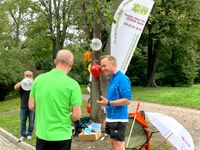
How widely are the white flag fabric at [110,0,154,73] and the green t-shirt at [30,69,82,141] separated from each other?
468 cm

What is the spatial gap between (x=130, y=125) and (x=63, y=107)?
3149 millimetres

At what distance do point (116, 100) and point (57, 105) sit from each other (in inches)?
57.9

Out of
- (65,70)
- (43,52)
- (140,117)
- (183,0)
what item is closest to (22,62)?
(43,52)

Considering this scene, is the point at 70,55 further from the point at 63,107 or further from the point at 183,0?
the point at 183,0

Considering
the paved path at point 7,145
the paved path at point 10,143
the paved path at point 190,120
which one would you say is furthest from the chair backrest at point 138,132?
the paved path at point 7,145

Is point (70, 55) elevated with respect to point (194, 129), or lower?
elevated

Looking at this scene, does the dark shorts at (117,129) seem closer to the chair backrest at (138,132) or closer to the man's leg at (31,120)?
the chair backrest at (138,132)

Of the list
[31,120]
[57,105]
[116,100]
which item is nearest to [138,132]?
[116,100]

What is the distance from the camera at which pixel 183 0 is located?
26.9 m

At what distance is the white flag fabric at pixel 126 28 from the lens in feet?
29.4

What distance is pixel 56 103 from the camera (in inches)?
169

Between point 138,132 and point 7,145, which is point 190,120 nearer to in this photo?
point 138,132

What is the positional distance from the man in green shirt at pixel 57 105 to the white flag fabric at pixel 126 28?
4642 millimetres

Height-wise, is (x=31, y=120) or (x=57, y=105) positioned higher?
(x=57, y=105)
